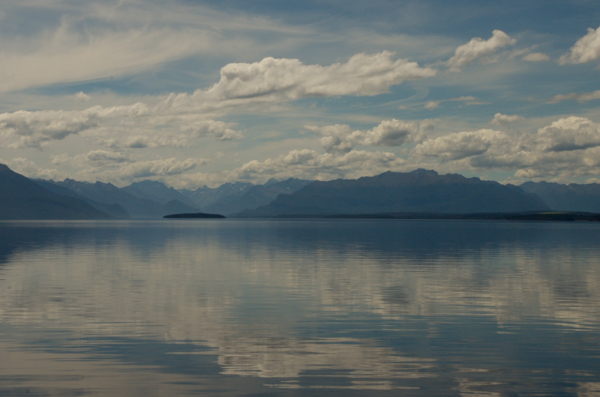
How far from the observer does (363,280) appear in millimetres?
55156

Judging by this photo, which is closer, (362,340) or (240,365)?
(240,365)

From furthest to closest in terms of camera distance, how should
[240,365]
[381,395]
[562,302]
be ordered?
[562,302] → [240,365] → [381,395]

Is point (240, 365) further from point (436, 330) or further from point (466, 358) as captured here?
point (436, 330)

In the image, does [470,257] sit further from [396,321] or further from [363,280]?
[396,321]

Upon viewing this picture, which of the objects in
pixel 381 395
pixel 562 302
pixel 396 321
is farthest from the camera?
pixel 562 302

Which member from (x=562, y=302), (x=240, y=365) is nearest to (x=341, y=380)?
(x=240, y=365)

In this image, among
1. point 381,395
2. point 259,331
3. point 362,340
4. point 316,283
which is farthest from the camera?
point 316,283

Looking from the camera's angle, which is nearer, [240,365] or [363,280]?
[240,365]

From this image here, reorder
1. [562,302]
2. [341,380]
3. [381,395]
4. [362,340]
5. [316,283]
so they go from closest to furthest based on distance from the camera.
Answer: [381,395]
[341,380]
[362,340]
[562,302]
[316,283]

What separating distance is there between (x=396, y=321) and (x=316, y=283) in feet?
63.0

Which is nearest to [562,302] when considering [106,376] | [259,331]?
[259,331]

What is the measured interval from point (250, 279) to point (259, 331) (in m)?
25.2

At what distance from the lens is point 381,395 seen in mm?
20031

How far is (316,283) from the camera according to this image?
5325 cm
